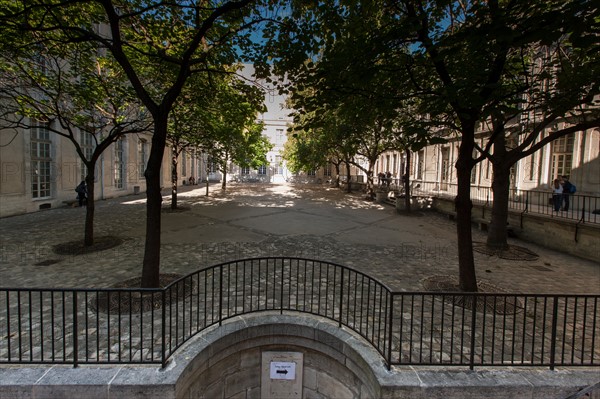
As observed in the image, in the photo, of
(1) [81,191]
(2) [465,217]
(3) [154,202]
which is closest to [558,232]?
(2) [465,217]

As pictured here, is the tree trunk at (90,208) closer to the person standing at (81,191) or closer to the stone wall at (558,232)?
the person standing at (81,191)

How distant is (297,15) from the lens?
6.03 metres

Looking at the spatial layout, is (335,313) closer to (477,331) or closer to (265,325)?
(265,325)

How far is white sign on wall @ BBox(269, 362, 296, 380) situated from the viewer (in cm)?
476

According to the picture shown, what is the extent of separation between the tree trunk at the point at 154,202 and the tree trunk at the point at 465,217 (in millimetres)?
5810

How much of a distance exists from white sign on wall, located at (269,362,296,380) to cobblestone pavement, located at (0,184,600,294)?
9.67 ft

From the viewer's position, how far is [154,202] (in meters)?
5.66

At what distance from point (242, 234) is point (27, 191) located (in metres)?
11.9

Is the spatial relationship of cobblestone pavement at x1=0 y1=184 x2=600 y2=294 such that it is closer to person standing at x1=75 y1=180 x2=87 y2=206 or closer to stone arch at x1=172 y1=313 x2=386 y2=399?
person standing at x1=75 y1=180 x2=87 y2=206

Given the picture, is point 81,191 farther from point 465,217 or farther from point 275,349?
point 465,217

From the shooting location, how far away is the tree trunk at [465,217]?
19.0ft

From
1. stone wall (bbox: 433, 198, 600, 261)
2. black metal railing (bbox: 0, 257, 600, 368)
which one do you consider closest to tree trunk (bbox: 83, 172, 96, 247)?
black metal railing (bbox: 0, 257, 600, 368)

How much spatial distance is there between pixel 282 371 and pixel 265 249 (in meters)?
4.97

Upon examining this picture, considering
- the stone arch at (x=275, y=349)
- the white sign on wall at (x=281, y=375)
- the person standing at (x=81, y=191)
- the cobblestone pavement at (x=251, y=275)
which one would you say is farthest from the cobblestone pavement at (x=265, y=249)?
the white sign on wall at (x=281, y=375)
